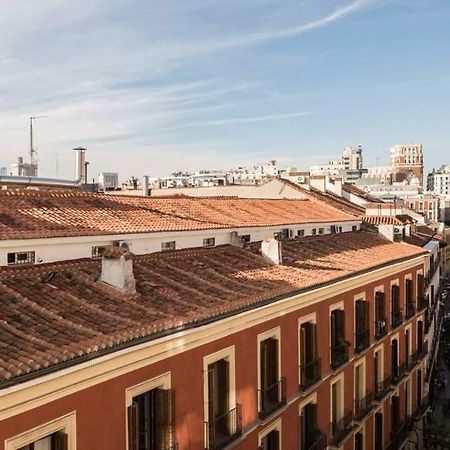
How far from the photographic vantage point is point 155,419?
11.3 m

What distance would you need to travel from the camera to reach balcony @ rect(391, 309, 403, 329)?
25281 millimetres

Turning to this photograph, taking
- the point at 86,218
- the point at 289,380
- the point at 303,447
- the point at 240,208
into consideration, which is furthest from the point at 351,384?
the point at 86,218

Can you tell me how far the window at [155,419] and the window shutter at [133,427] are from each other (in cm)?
46

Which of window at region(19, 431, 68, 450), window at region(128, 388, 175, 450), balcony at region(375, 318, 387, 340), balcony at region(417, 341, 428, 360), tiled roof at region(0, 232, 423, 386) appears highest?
tiled roof at region(0, 232, 423, 386)

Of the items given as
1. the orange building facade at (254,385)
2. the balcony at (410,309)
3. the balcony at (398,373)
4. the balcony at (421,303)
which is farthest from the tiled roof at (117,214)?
the balcony at (421,303)

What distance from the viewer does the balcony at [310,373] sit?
16891mm

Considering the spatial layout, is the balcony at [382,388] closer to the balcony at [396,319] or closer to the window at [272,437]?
the balcony at [396,319]

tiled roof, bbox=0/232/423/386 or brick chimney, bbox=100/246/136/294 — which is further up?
brick chimney, bbox=100/246/136/294

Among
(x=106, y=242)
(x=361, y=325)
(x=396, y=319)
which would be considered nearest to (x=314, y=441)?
(x=361, y=325)

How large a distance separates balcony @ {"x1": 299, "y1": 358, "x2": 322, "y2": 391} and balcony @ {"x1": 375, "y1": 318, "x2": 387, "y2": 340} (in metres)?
6.00

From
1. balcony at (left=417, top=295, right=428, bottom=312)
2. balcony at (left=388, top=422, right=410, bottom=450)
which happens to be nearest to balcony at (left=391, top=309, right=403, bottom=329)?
balcony at (left=417, top=295, right=428, bottom=312)

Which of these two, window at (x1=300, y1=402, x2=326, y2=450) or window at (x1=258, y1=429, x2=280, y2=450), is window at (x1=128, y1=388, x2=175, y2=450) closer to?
window at (x1=258, y1=429, x2=280, y2=450)

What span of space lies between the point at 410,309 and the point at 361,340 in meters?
7.10

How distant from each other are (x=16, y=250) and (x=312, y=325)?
343 inches
